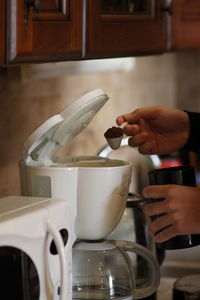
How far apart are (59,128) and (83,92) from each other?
71 centimetres

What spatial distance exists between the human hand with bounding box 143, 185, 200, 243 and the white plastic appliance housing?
313 mm

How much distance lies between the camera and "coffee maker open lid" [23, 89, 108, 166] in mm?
1195

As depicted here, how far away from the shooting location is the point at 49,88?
1742mm

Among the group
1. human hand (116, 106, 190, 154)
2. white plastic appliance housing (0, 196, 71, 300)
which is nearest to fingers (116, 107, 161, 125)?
human hand (116, 106, 190, 154)

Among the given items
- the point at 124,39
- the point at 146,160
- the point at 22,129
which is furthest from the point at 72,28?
the point at 146,160

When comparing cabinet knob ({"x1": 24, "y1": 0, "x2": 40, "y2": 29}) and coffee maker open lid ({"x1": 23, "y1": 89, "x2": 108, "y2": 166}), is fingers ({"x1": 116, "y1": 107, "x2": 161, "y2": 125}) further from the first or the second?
cabinet knob ({"x1": 24, "y1": 0, "x2": 40, "y2": 29})

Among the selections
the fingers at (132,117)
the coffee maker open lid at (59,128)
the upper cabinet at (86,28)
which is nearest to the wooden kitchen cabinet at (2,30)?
the upper cabinet at (86,28)

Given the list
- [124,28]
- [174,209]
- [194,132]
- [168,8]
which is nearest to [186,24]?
[168,8]

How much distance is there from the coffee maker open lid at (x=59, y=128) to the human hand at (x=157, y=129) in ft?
1.05

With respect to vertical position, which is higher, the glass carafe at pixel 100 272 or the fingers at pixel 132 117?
the fingers at pixel 132 117

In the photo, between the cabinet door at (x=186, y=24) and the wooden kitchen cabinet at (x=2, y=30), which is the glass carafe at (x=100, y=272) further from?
the cabinet door at (x=186, y=24)

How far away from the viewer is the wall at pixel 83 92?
156 cm

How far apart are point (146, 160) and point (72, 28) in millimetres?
1130

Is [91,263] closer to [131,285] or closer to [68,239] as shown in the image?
[131,285]
